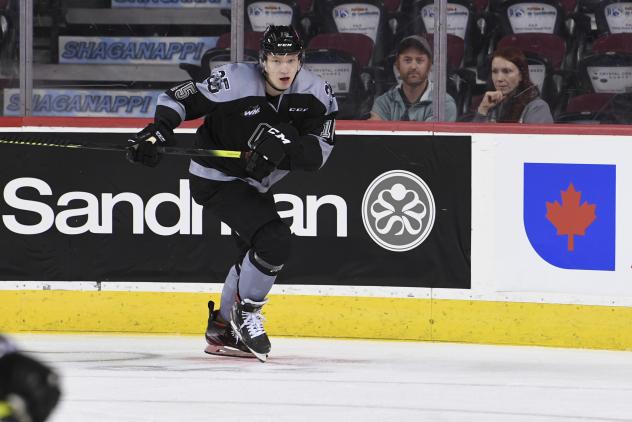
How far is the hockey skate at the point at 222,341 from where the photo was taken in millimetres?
4621

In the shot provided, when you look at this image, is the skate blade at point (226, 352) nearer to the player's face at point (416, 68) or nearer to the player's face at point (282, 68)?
the player's face at point (282, 68)

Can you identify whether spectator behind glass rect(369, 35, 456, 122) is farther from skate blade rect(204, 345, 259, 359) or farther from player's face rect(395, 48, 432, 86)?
skate blade rect(204, 345, 259, 359)

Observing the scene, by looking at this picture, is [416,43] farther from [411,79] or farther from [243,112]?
[243,112]

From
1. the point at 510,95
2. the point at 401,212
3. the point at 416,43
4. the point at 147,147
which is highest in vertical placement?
the point at 416,43

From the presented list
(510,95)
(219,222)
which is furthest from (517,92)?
(219,222)

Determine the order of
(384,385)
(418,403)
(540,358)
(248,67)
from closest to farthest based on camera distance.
Answer: (418,403) < (384,385) < (248,67) < (540,358)

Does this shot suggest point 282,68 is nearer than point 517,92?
Yes

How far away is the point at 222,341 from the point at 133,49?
162 centimetres

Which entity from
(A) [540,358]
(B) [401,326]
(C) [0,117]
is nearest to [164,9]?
(C) [0,117]

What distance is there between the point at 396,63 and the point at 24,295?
193 centimetres

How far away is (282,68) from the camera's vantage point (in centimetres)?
427

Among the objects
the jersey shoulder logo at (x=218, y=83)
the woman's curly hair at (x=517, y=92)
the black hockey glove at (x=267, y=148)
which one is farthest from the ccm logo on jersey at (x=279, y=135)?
the woman's curly hair at (x=517, y=92)

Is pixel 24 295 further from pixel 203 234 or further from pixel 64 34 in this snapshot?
pixel 64 34

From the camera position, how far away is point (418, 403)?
3596mm
